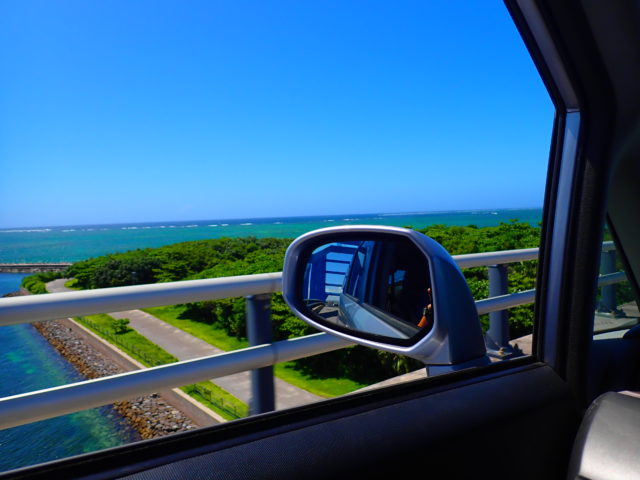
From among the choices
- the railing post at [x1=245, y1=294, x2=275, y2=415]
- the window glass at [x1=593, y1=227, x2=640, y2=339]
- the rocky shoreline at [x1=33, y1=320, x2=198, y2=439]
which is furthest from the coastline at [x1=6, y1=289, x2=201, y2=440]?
the window glass at [x1=593, y1=227, x2=640, y2=339]

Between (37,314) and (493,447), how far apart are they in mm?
1553

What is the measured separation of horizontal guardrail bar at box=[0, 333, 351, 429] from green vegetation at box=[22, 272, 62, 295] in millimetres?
751

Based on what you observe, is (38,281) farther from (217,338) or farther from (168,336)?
(217,338)

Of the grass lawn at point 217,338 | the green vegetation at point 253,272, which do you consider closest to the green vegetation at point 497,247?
the green vegetation at point 253,272

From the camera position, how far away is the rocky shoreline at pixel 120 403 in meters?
2.71

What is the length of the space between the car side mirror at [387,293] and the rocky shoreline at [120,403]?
1.04 meters

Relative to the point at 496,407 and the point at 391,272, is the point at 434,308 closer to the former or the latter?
the point at 391,272

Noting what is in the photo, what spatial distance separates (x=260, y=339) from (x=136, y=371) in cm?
67

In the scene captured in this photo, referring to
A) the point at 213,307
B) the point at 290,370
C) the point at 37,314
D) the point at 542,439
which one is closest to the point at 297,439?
the point at 542,439

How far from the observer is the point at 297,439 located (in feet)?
3.93

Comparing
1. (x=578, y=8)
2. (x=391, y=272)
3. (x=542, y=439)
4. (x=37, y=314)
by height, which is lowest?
(x=542, y=439)

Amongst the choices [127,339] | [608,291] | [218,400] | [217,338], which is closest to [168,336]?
[217,338]

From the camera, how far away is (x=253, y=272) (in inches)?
163

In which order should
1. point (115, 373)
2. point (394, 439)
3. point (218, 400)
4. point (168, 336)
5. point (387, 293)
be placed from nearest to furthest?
point (394, 439)
point (387, 293)
point (218, 400)
point (115, 373)
point (168, 336)
